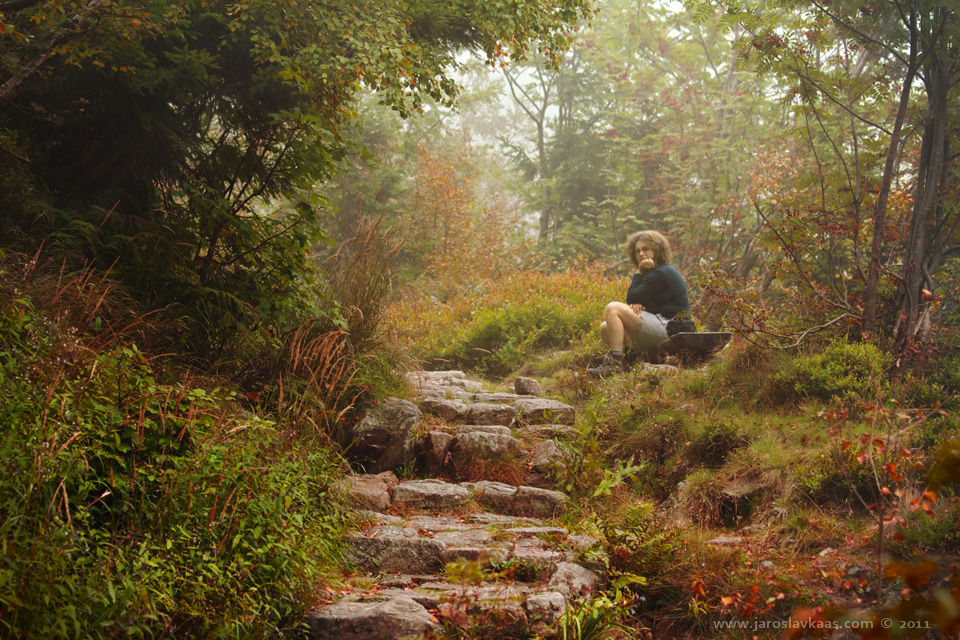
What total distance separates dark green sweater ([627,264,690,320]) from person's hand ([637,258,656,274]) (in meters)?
0.05

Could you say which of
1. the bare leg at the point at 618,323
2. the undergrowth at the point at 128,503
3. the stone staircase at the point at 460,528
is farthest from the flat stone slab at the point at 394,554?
the bare leg at the point at 618,323

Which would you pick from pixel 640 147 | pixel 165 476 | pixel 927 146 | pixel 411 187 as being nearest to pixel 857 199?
pixel 927 146

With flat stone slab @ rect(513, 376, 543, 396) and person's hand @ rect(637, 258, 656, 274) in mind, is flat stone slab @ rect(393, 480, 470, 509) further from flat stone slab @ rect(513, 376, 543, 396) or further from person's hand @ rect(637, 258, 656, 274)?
person's hand @ rect(637, 258, 656, 274)

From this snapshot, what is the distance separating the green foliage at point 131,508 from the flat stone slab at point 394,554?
155 mm

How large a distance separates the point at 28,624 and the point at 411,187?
15.2 metres

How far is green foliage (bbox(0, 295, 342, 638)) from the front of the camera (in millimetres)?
1912

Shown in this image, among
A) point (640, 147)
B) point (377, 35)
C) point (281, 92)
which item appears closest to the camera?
point (377, 35)

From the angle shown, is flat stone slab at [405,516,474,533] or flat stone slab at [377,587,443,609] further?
flat stone slab at [405,516,474,533]

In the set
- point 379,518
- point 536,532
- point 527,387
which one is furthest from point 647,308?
point 379,518

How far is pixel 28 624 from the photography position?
177 cm

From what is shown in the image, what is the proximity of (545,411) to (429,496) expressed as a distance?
1.71 metres

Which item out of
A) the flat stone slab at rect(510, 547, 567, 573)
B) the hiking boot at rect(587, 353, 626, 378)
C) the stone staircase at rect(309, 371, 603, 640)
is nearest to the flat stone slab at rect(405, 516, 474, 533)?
the stone staircase at rect(309, 371, 603, 640)

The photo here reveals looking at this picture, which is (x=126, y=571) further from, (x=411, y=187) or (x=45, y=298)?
(x=411, y=187)

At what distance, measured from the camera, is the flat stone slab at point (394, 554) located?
3012 millimetres
